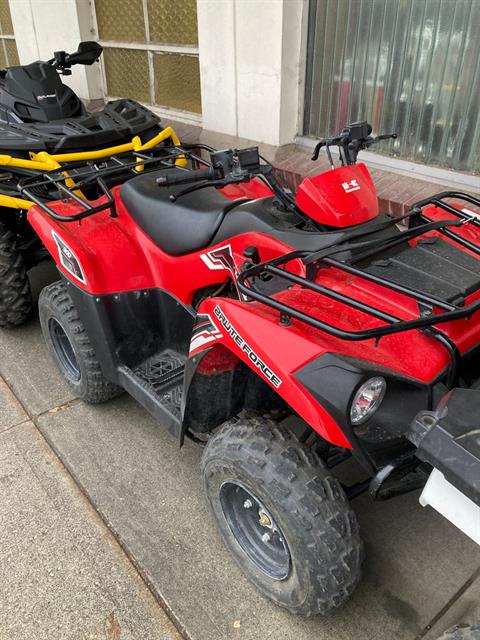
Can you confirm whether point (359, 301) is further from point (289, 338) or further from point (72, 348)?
point (72, 348)

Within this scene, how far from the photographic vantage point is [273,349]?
166 centimetres

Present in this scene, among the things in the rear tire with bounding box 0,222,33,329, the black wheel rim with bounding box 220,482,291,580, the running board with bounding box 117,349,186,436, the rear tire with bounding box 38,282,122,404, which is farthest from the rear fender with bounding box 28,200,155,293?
the black wheel rim with bounding box 220,482,291,580

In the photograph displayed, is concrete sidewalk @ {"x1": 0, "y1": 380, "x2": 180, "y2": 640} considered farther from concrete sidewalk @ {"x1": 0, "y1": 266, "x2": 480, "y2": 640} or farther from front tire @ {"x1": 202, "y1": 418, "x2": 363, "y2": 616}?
front tire @ {"x1": 202, "y1": 418, "x2": 363, "y2": 616}

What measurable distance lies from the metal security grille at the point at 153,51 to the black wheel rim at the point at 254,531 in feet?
14.9

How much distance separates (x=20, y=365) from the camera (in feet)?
11.5

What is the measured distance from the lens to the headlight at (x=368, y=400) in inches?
61.6

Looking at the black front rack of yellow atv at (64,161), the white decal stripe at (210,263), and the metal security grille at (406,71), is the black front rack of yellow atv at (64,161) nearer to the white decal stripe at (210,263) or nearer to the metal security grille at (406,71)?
the white decal stripe at (210,263)

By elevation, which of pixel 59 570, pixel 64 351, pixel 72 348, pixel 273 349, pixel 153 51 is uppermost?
pixel 153 51

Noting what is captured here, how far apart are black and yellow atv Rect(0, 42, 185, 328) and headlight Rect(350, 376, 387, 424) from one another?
78.0 inches

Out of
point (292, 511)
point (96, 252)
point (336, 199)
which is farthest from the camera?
point (96, 252)

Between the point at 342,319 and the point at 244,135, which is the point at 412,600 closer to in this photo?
the point at 342,319

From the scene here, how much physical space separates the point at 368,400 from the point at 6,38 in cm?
903

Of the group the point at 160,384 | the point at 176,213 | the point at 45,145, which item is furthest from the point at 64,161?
the point at 160,384

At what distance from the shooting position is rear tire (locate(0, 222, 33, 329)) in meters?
3.43
